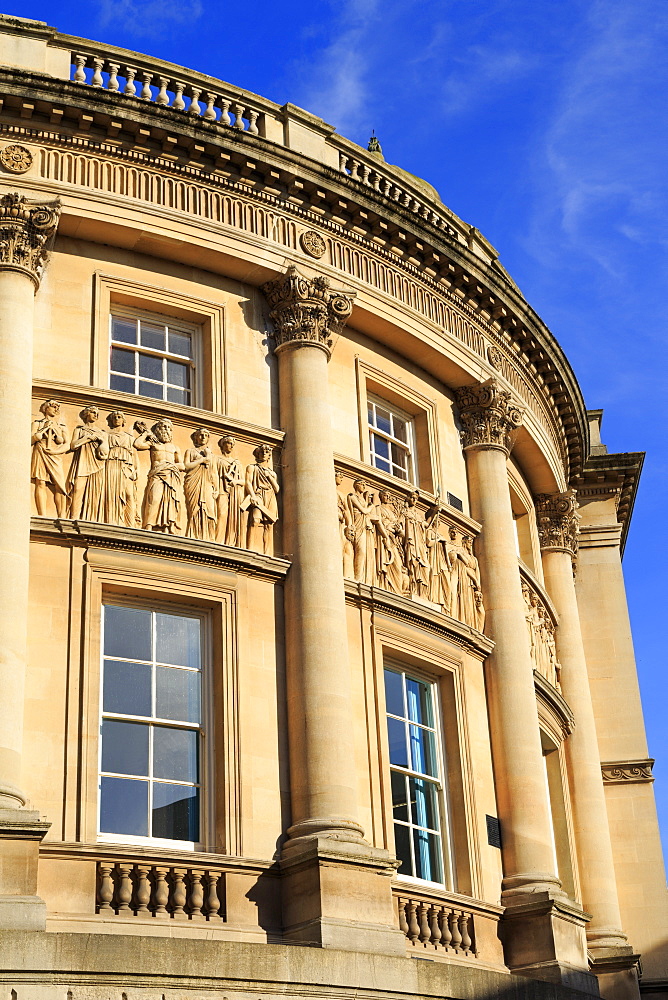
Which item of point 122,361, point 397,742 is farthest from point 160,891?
point 122,361

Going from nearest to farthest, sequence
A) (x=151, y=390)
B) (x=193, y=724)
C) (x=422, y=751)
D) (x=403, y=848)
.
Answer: (x=193, y=724)
(x=403, y=848)
(x=151, y=390)
(x=422, y=751)

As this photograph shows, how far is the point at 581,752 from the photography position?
91.6 ft

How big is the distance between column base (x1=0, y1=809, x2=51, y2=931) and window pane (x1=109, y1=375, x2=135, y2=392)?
6796 mm

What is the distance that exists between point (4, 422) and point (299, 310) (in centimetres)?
529

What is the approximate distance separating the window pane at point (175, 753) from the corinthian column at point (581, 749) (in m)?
10.4

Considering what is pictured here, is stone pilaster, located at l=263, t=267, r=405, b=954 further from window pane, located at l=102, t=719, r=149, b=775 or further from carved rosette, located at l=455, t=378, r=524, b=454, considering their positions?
carved rosette, located at l=455, t=378, r=524, b=454

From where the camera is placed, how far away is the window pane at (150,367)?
21516mm

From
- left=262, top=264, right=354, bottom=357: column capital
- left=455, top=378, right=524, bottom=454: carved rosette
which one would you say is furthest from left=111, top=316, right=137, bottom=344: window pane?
left=455, top=378, right=524, bottom=454: carved rosette

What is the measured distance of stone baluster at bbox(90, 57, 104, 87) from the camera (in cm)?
2192

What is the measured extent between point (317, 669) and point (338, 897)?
9.95 feet

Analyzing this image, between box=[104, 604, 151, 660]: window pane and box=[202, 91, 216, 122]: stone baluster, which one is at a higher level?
box=[202, 91, 216, 122]: stone baluster

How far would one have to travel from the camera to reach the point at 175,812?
1853cm

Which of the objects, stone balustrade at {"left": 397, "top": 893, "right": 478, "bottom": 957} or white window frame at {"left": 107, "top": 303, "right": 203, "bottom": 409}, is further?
white window frame at {"left": 107, "top": 303, "right": 203, "bottom": 409}

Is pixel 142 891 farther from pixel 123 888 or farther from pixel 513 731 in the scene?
pixel 513 731
